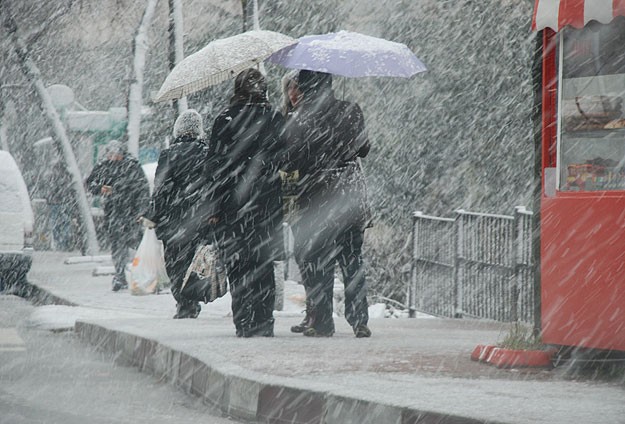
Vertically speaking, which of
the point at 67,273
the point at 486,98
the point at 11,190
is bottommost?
the point at 67,273

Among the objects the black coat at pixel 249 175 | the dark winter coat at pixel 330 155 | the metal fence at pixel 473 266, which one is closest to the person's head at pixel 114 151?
the metal fence at pixel 473 266

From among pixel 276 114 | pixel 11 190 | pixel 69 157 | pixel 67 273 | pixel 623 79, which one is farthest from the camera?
pixel 69 157

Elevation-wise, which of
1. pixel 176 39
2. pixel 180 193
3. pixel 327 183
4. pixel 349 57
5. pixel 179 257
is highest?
pixel 176 39

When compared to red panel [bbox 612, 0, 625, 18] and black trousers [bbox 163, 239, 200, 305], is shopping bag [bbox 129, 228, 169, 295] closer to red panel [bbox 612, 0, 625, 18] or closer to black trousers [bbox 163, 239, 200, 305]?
black trousers [bbox 163, 239, 200, 305]

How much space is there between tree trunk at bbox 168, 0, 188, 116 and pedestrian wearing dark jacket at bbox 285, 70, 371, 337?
27.1 feet

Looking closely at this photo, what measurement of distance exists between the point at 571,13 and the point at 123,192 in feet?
34.8

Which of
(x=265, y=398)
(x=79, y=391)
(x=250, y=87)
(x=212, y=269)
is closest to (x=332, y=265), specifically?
(x=212, y=269)

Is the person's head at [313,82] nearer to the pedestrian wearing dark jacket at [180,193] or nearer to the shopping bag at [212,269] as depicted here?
the shopping bag at [212,269]

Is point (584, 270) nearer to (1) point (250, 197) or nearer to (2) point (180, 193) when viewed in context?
(1) point (250, 197)

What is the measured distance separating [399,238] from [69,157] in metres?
6.49

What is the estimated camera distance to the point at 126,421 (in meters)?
6.91

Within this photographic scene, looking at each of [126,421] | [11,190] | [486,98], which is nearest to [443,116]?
[486,98]

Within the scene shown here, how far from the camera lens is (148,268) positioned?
1559 centimetres

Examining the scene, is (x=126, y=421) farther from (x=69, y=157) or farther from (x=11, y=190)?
(x=69, y=157)
